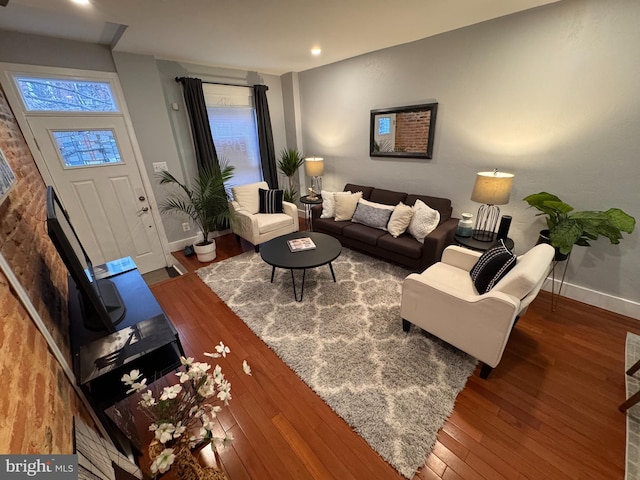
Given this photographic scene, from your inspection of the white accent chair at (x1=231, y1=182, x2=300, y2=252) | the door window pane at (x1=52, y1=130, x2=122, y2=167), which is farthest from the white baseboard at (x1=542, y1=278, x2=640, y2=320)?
the door window pane at (x1=52, y1=130, x2=122, y2=167)

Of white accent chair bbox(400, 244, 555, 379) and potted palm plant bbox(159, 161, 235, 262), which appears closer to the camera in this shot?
white accent chair bbox(400, 244, 555, 379)

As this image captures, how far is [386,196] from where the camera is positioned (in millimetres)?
3551

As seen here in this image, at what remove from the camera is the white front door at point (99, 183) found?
8.61 feet

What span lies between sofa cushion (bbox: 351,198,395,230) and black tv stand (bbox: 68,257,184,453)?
2.49 meters

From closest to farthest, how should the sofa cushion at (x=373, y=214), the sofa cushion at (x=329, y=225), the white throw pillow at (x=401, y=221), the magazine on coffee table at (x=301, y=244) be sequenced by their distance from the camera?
1. the magazine on coffee table at (x=301, y=244)
2. the white throw pillow at (x=401, y=221)
3. the sofa cushion at (x=373, y=214)
4. the sofa cushion at (x=329, y=225)

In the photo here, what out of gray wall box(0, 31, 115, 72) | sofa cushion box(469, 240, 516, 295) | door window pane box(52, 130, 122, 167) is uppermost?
gray wall box(0, 31, 115, 72)

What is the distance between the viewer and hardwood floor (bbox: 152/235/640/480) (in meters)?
1.33

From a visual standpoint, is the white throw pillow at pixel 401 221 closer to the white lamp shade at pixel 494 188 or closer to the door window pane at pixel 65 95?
the white lamp shade at pixel 494 188

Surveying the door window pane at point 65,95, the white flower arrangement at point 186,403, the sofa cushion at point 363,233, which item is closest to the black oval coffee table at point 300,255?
the sofa cushion at point 363,233

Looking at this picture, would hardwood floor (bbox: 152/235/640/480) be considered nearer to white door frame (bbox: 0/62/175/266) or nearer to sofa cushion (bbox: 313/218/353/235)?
sofa cushion (bbox: 313/218/353/235)

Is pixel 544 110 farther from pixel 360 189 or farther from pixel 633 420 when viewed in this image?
pixel 633 420

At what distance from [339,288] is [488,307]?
1.47m

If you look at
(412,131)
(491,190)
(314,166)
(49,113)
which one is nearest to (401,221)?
(491,190)

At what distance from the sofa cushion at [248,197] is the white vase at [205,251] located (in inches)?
29.0
